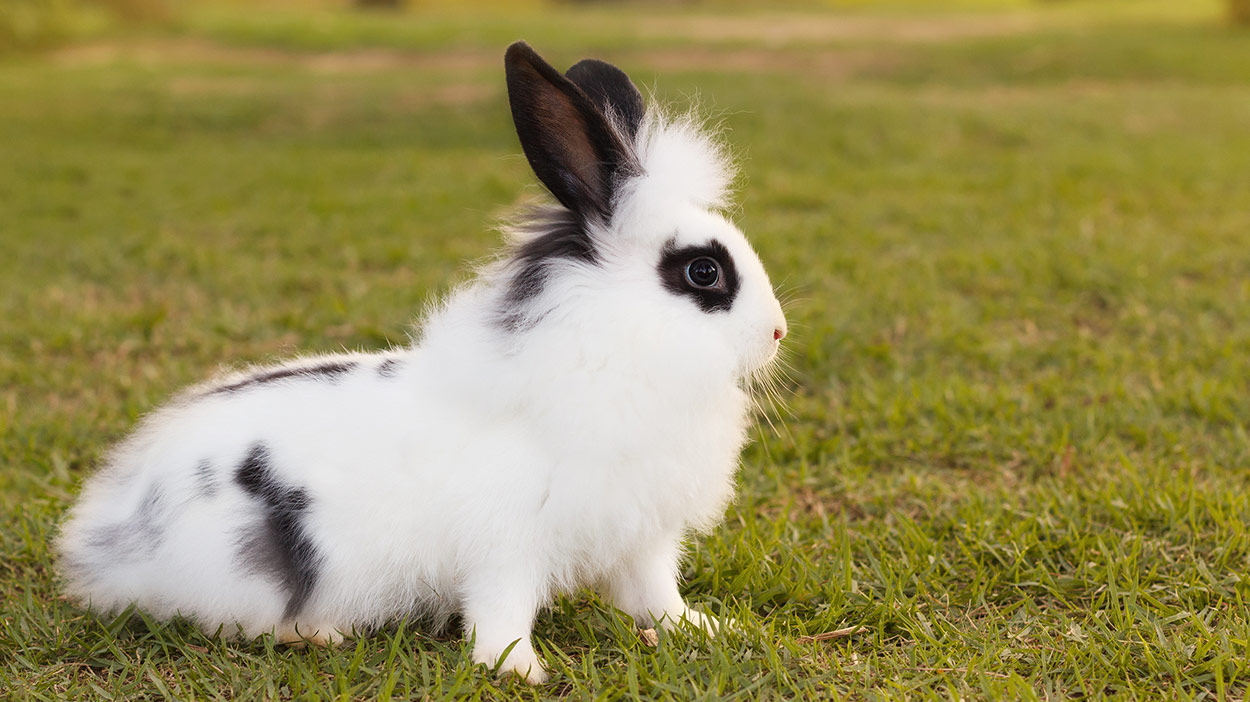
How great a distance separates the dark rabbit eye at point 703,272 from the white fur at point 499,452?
6cm

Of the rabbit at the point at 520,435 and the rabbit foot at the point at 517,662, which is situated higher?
the rabbit at the point at 520,435

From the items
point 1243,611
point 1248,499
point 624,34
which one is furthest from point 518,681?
point 624,34

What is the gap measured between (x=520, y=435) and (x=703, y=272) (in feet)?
1.76

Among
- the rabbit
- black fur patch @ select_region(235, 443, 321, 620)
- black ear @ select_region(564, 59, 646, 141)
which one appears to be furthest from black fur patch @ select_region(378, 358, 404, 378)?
black ear @ select_region(564, 59, 646, 141)

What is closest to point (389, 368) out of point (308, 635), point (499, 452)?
point (499, 452)

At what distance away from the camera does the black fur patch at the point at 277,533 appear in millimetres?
2416

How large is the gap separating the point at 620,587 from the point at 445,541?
1.70 ft

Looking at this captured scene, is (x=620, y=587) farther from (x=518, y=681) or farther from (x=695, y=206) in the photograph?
(x=695, y=206)

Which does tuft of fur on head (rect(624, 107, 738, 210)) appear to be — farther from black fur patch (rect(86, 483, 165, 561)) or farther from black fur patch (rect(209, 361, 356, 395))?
black fur patch (rect(86, 483, 165, 561))

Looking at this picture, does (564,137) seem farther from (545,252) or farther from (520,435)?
(520,435)

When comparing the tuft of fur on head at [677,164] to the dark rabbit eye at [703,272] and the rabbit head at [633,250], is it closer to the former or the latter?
the rabbit head at [633,250]

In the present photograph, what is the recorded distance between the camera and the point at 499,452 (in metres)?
2.37

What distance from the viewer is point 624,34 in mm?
17672

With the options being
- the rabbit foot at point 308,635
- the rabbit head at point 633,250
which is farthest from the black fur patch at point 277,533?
the rabbit head at point 633,250
